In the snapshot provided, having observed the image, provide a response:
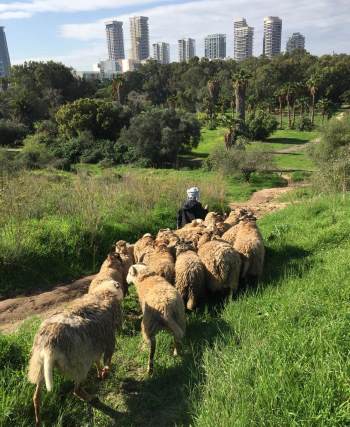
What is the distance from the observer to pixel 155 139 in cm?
4103

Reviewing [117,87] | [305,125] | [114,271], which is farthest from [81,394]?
[117,87]

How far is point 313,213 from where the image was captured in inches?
429

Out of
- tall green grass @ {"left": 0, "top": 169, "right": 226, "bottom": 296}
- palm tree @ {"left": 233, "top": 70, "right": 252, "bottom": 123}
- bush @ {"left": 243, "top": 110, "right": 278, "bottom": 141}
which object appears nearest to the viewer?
tall green grass @ {"left": 0, "top": 169, "right": 226, "bottom": 296}

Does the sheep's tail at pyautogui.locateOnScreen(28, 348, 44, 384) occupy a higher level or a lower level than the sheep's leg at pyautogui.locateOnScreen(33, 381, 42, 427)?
higher

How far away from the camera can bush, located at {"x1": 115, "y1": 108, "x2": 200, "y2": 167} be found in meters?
40.5

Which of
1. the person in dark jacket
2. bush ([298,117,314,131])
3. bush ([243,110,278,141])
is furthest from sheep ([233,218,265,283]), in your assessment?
bush ([298,117,314,131])

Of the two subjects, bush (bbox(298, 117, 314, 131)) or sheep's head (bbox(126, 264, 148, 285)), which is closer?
sheep's head (bbox(126, 264, 148, 285))

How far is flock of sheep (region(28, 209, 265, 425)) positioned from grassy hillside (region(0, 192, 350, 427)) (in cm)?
26

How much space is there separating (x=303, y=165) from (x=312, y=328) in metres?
34.1

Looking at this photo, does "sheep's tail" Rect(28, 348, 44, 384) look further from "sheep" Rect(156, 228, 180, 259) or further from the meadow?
"sheep" Rect(156, 228, 180, 259)

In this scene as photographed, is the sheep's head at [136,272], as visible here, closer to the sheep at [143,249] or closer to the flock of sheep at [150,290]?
the flock of sheep at [150,290]

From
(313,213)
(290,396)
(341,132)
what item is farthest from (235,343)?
(341,132)

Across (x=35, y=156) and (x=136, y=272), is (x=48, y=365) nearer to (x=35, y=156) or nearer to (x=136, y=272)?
(x=136, y=272)

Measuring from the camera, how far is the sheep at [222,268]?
628 centimetres
